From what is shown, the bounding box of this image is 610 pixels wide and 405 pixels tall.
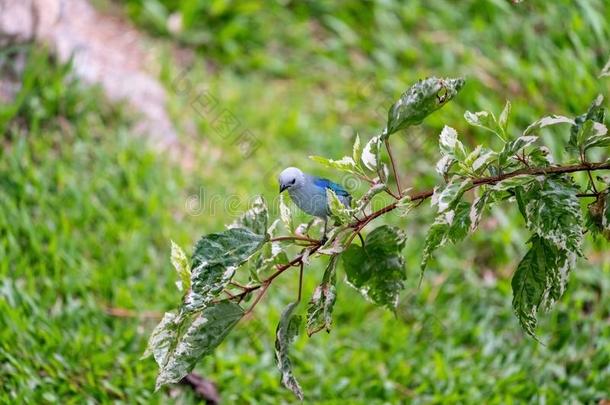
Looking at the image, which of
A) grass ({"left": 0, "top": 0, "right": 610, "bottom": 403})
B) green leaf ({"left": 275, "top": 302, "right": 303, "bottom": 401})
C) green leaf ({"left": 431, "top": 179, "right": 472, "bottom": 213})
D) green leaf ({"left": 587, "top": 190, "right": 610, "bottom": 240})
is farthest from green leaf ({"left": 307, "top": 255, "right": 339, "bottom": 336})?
grass ({"left": 0, "top": 0, "right": 610, "bottom": 403})

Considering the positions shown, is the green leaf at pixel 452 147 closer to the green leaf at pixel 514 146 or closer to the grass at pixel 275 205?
the green leaf at pixel 514 146

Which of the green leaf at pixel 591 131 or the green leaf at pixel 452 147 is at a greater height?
the green leaf at pixel 452 147

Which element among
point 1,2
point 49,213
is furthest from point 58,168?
point 1,2

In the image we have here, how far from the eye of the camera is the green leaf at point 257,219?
184 cm

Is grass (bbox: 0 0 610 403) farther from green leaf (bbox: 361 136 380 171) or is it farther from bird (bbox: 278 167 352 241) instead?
green leaf (bbox: 361 136 380 171)

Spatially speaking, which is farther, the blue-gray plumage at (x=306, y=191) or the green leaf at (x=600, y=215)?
the blue-gray plumage at (x=306, y=191)

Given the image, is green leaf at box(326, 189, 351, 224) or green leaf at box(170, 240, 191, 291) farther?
green leaf at box(170, 240, 191, 291)

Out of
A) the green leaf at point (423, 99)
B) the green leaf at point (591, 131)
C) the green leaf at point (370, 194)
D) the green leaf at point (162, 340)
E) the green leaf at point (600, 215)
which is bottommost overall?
the green leaf at point (600, 215)

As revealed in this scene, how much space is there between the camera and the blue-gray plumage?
202 centimetres

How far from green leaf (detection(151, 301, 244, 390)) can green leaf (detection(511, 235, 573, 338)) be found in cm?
64

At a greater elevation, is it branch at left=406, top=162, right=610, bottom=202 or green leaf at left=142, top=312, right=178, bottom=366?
green leaf at left=142, top=312, right=178, bottom=366

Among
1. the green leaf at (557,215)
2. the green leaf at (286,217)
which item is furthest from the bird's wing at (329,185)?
the green leaf at (557,215)

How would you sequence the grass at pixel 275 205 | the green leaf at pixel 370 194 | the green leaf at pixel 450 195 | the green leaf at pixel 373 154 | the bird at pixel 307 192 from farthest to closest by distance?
the grass at pixel 275 205
the bird at pixel 307 192
the green leaf at pixel 373 154
the green leaf at pixel 370 194
the green leaf at pixel 450 195

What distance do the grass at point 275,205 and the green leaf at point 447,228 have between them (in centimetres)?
146
